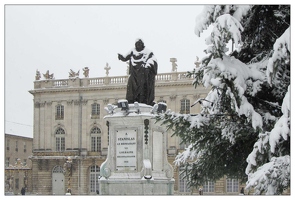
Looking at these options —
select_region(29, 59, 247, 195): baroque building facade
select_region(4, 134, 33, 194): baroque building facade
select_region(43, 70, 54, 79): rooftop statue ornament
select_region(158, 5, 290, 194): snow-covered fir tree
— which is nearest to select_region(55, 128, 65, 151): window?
select_region(29, 59, 247, 195): baroque building facade

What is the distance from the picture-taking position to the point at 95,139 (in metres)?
56.0

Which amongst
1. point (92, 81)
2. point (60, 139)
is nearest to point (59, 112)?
point (60, 139)

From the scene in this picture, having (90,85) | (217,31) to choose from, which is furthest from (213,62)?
(90,85)

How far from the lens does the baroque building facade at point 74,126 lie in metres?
55.2

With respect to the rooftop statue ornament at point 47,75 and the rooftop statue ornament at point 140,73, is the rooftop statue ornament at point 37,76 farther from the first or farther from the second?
the rooftop statue ornament at point 140,73

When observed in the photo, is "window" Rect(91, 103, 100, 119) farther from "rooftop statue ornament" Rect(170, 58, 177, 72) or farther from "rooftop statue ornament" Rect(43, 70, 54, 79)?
"rooftop statue ornament" Rect(170, 58, 177, 72)

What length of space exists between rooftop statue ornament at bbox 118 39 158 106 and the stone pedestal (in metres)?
0.56

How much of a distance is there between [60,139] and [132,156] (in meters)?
44.0

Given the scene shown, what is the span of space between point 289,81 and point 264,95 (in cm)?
73

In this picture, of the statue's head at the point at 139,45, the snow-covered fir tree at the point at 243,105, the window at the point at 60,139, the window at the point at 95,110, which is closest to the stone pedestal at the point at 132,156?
the snow-covered fir tree at the point at 243,105

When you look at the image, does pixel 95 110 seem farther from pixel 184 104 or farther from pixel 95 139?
pixel 184 104

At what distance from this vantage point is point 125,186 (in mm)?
13336

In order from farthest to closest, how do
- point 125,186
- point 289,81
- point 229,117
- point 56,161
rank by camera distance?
point 56,161 → point 125,186 → point 229,117 → point 289,81

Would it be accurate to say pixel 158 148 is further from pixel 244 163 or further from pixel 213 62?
pixel 213 62
